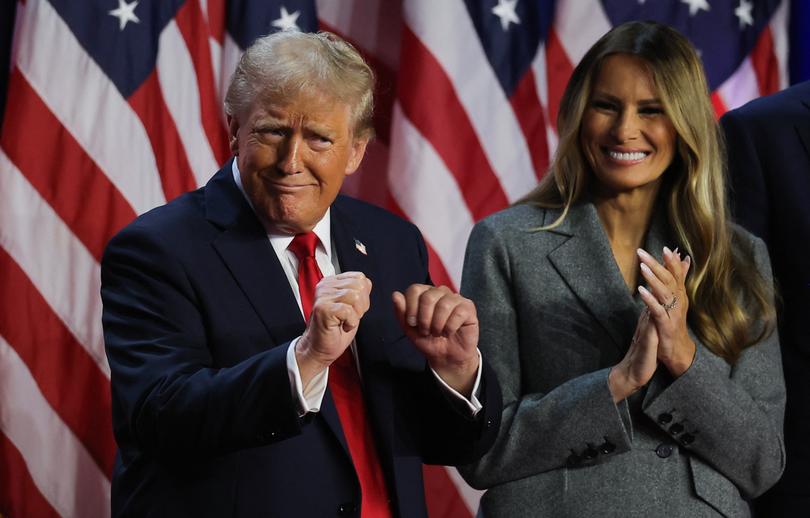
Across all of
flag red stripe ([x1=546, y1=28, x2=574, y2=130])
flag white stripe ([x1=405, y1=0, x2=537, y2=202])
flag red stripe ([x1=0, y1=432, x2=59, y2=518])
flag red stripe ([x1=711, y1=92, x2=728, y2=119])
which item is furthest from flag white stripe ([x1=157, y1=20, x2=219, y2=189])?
flag red stripe ([x1=711, y1=92, x2=728, y2=119])

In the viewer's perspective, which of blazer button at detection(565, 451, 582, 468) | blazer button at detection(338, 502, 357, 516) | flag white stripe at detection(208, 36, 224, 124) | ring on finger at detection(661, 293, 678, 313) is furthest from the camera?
flag white stripe at detection(208, 36, 224, 124)

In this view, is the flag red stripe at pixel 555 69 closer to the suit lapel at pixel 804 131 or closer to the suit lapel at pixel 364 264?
the suit lapel at pixel 804 131

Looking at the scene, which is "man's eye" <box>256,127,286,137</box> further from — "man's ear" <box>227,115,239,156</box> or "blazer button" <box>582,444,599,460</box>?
"blazer button" <box>582,444,599,460</box>

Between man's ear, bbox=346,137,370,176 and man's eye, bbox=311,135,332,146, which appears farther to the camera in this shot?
man's ear, bbox=346,137,370,176

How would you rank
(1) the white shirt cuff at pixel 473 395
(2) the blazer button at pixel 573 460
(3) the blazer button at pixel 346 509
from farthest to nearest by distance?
(2) the blazer button at pixel 573 460 < (1) the white shirt cuff at pixel 473 395 < (3) the blazer button at pixel 346 509

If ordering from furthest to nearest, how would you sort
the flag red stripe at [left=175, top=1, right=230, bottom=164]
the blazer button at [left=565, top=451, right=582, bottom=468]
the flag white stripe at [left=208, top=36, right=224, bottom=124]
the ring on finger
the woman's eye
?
the flag white stripe at [left=208, top=36, right=224, bottom=124], the flag red stripe at [left=175, top=1, right=230, bottom=164], the woman's eye, the blazer button at [left=565, top=451, right=582, bottom=468], the ring on finger

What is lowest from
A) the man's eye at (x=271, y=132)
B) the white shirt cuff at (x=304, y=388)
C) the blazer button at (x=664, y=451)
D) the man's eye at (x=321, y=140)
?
the blazer button at (x=664, y=451)

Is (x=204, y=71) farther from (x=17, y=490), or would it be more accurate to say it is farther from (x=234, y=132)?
(x=234, y=132)

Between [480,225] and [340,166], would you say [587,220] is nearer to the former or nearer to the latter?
[480,225]

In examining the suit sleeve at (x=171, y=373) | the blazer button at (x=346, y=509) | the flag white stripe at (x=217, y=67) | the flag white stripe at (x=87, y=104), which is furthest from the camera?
the flag white stripe at (x=217, y=67)

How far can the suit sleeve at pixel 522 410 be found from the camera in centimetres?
194

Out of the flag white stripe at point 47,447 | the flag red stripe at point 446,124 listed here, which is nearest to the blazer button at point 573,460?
the flag red stripe at point 446,124

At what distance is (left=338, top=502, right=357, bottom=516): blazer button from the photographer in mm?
1595

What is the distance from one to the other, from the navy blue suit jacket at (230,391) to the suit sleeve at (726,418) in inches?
14.9
